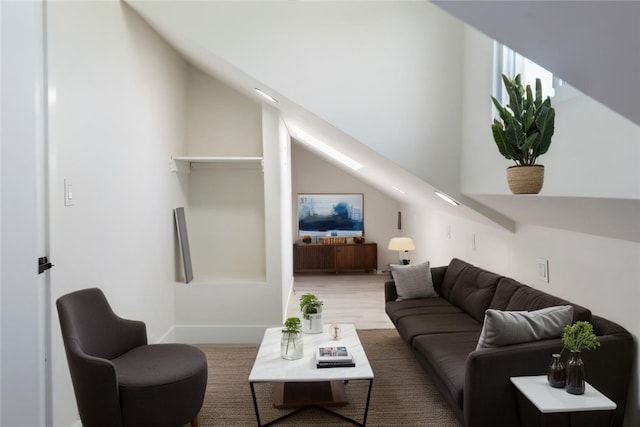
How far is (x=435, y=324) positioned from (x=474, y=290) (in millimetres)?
589

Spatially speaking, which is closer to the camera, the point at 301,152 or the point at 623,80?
the point at 623,80

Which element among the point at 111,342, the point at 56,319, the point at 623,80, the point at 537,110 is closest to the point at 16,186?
the point at 56,319

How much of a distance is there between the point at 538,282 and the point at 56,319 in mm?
3305

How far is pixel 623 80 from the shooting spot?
98 centimetres

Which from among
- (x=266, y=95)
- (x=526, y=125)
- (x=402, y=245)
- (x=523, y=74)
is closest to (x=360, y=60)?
(x=266, y=95)

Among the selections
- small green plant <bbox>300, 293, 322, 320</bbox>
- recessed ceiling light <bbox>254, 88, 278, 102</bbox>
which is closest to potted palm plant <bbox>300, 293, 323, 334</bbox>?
small green plant <bbox>300, 293, 322, 320</bbox>

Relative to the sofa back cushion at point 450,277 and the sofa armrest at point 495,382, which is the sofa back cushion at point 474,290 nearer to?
the sofa back cushion at point 450,277

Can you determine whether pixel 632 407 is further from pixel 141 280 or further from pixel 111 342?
pixel 141 280

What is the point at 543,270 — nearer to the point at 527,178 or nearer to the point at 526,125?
the point at 527,178

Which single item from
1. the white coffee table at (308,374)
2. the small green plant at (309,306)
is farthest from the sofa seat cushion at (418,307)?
the small green plant at (309,306)

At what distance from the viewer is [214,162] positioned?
4766mm

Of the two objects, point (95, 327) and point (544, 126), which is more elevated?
point (544, 126)

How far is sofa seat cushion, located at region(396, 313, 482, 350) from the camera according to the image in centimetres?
346

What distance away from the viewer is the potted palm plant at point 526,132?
2.21 metres
